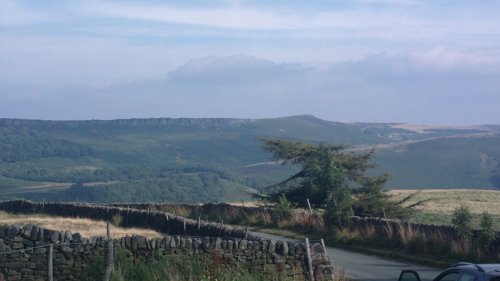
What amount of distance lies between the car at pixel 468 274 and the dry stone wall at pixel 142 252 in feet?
24.3

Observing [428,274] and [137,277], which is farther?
[428,274]

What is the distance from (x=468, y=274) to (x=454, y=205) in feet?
176

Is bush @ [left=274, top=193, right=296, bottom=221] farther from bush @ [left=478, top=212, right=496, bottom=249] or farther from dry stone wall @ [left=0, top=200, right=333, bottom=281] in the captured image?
dry stone wall @ [left=0, top=200, right=333, bottom=281]

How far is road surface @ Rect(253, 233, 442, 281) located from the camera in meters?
22.0

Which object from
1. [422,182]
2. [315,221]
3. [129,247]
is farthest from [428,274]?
[422,182]

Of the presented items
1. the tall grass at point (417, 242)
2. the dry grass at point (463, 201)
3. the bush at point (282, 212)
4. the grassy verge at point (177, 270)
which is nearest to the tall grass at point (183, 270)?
the grassy verge at point (177, 270)

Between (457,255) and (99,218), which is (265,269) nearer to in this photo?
(457,255)

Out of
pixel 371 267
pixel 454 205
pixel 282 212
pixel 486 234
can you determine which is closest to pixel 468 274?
pixel 486 234

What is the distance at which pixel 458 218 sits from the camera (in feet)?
80.7

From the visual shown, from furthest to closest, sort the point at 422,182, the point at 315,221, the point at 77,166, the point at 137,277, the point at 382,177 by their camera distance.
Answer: the point at 77,166 → the point at 422,182 → the point at 382,177 → the point at 315,221 → the point at 137,277

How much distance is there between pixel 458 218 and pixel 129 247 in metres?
10.4

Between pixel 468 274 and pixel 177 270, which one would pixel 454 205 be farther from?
pixel 468 274

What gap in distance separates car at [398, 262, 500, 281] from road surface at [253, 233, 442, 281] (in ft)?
33.1

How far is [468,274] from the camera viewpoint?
34.5 feet
